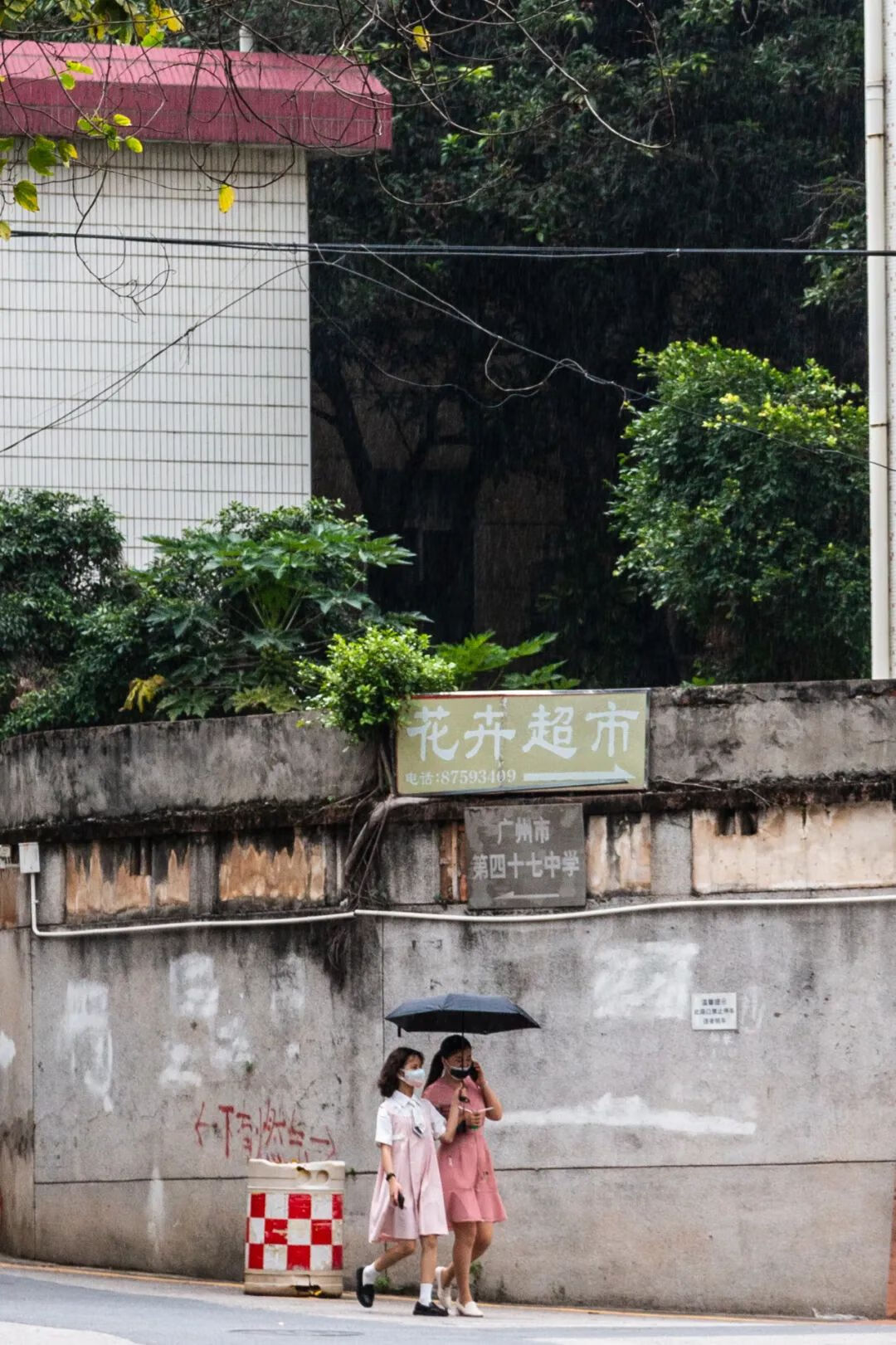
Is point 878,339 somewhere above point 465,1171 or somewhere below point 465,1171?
above

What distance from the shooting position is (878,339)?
→ 553 inches

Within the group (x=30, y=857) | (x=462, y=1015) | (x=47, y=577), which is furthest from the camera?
(x=47, y=577)

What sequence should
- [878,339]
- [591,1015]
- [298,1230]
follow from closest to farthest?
[298,1230], [591,1015], [878,339]

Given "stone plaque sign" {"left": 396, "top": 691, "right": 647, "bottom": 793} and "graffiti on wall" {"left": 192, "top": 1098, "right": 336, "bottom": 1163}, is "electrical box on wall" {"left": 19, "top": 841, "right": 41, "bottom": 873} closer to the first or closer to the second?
"graffiti on wall" {"left": 192, "top": 1098, "right": 336, "bottom": 1163}

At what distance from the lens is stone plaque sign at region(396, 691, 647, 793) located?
11695 mm

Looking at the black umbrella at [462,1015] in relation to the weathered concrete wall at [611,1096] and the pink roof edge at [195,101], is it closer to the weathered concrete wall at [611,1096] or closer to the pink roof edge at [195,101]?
the weathered concrete wall at [611,1096]

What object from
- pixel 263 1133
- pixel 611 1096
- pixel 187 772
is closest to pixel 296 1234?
pixel 263 1133

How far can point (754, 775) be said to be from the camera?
11.6m

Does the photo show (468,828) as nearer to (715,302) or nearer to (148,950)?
(148,950)

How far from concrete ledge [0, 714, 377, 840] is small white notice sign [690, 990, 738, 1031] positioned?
2.41 meters

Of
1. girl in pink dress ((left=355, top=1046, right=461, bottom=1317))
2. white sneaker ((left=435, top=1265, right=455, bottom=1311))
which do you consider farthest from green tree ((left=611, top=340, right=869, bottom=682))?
→ white sneaker ((left=435, top=1265, right=455, bottom=1311))

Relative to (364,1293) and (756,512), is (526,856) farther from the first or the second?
(756,512)

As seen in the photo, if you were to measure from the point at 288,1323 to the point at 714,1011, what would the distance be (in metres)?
3.11

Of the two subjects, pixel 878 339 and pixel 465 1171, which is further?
pixel 878 339
